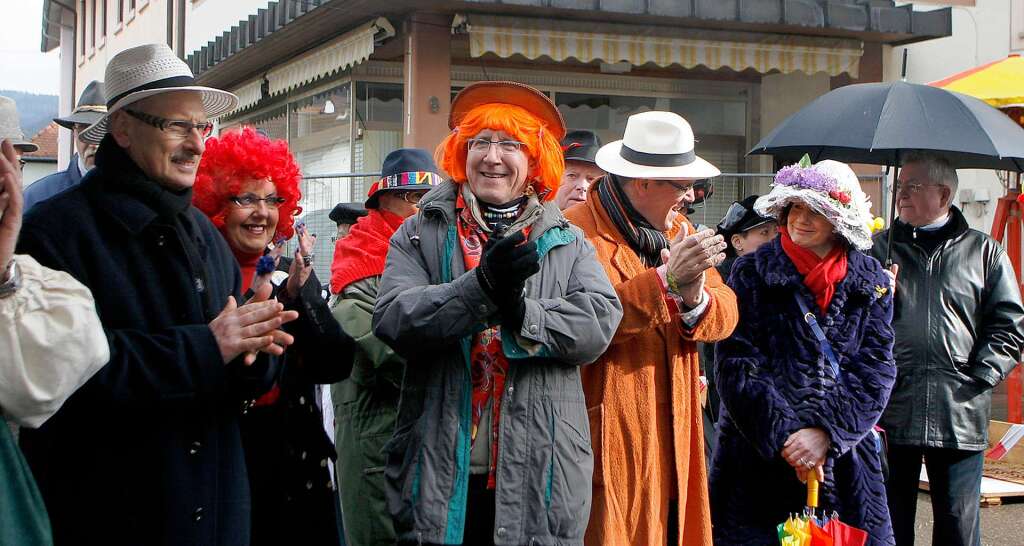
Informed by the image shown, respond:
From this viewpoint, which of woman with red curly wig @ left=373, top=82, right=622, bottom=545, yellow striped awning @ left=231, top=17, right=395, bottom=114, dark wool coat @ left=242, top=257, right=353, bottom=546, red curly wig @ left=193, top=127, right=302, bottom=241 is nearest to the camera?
woman with red curly wig @ left=373, top=82, right=622, bottom=545

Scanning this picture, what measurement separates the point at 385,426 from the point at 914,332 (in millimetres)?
2540

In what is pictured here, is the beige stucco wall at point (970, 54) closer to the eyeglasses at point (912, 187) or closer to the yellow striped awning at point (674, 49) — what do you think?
the yellow striped awning at point (674, 49)

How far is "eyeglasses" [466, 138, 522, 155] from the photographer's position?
11.6 ft

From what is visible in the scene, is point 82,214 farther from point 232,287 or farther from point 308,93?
point 308,93

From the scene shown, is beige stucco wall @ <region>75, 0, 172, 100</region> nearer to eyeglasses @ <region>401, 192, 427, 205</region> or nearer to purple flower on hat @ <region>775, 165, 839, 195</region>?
eyeglasses @ <region>401, 192, 427, 205</region>

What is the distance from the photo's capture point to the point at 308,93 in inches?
594

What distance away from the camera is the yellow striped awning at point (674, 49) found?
11531mm

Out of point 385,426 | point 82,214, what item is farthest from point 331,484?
point 82,214

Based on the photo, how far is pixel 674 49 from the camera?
12.2 m

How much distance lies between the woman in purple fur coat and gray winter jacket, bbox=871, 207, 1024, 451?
70 centimetres

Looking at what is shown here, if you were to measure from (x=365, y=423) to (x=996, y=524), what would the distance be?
468cm

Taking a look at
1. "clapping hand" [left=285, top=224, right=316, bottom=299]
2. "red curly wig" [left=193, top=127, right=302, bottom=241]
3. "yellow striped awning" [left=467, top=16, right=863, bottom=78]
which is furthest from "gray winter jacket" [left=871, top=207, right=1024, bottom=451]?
"yellow striped awning" [left=467, top=16, right=863, bottom=78]

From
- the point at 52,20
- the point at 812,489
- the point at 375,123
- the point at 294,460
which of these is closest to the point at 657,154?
the point at 812,489

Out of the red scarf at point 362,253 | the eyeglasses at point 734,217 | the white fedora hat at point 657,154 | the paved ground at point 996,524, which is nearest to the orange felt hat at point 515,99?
the white fedora hat at point 657,154
